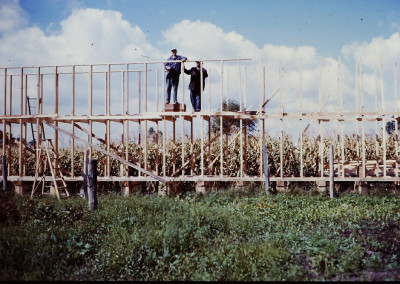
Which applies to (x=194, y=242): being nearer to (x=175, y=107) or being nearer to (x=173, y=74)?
(x=175, y=107)

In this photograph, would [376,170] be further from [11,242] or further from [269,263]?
[11,242]

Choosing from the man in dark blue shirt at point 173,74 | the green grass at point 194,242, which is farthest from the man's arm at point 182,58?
the green grass at point 194,242

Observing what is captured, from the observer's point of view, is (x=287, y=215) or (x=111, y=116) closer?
(x=287, y=215)

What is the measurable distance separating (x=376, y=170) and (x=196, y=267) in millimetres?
9976

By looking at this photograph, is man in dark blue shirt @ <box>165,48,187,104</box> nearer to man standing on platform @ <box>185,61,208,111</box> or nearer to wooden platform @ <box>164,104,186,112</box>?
wooden platform @ <box>164,104,186,112</box>

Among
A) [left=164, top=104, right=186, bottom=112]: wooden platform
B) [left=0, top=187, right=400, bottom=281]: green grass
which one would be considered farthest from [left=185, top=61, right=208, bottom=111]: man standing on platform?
[left=0, top=187, right=400, bottom=281]: green grass

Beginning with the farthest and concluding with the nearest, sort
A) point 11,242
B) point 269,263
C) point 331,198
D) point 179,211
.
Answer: point 331,198
point 179,211
point 11,242
point 269,263

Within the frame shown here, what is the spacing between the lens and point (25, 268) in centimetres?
723

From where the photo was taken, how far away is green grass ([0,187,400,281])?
7.26m

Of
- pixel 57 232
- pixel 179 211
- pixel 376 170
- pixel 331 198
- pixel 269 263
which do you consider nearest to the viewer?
pixel 269 263

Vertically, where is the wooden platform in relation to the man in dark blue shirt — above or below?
below

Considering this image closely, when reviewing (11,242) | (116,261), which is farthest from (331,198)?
(11,242)

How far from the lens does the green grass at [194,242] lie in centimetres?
726

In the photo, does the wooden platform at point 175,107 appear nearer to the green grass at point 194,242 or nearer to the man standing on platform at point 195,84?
the man standing on platform at point 195,84
